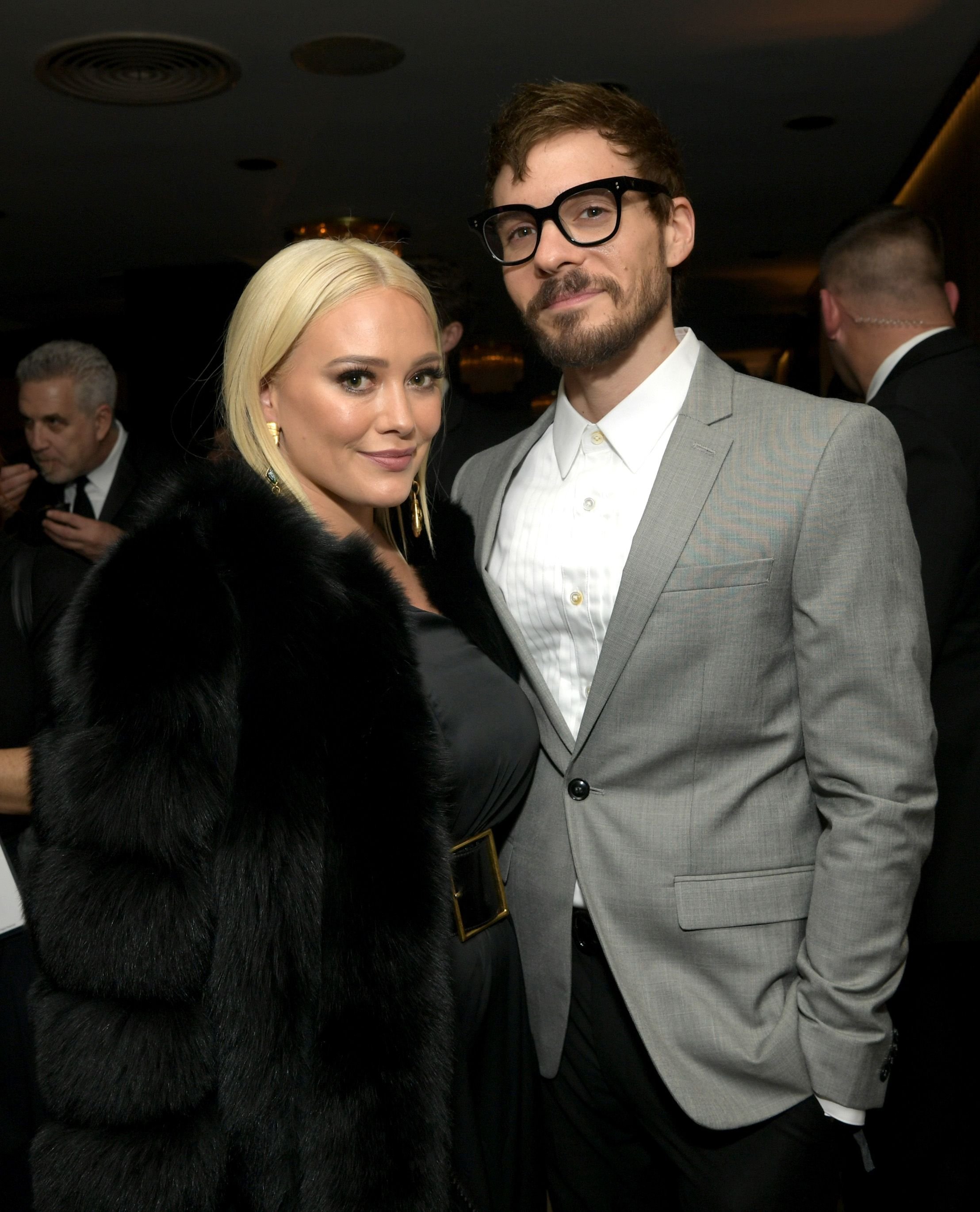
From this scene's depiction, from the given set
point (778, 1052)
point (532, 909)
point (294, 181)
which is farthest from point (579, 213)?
point (294, 181)

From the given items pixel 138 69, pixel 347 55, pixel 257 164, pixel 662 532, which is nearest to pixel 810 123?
pixel 347 55

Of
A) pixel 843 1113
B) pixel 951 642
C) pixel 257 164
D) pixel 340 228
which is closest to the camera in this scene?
pixel 843 1113

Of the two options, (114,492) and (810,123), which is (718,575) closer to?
(114,492)

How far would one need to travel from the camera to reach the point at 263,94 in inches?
192

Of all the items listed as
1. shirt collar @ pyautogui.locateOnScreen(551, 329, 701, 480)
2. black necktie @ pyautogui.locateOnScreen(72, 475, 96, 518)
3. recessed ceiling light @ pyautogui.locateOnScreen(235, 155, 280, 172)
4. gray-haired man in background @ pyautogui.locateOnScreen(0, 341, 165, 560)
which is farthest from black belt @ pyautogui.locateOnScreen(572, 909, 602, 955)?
recessed ceiling light @ pyautogui.locateOnScreen(235, 155, 280, 172)

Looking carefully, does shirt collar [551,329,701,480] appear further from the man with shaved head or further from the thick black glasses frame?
the man with shaved head

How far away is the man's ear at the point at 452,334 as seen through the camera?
354cm

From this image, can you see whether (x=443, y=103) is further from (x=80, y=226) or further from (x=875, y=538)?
(x=875, y=538)

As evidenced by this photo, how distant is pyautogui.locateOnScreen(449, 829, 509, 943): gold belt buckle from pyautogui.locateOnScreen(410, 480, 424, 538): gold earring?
1.76ft

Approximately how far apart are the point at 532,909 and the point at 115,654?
29.0 inches

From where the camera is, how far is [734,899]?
1.49 metres

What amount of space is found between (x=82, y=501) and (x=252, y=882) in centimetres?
311

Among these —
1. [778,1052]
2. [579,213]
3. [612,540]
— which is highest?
[579,213]

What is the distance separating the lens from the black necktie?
408cm
